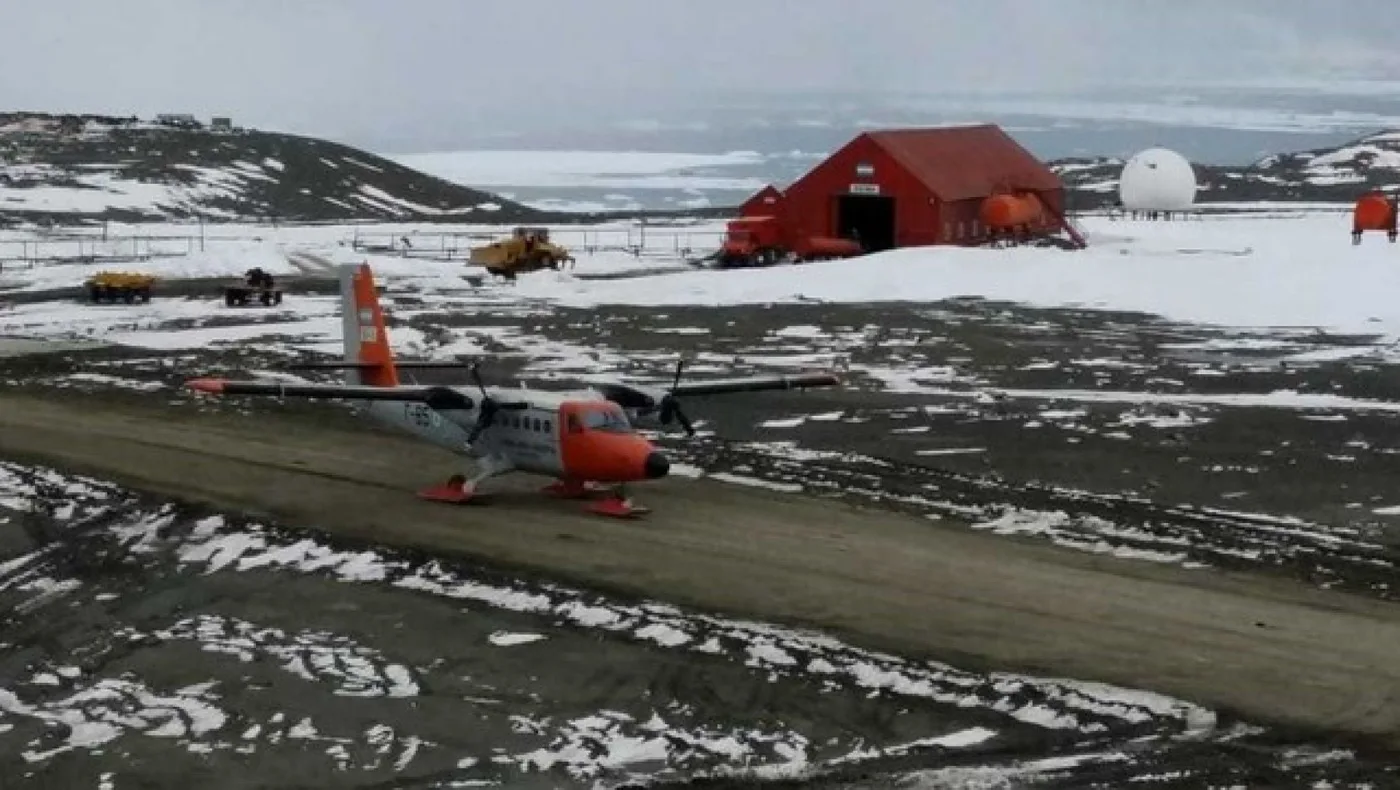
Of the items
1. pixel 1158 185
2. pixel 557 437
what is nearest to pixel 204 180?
pixel 1158 185

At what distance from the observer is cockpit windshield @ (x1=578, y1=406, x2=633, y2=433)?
97.6ft

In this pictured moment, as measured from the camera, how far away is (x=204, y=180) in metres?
124

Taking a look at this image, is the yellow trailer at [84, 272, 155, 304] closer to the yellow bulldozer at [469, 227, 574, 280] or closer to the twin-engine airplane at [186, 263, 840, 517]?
the yellow bulldozer at [469, 227, 574, 280]

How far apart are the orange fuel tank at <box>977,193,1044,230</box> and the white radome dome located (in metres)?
15.1

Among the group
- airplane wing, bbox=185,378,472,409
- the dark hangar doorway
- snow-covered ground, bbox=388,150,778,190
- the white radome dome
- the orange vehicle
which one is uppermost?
snow-covered ground, bbox=388,150,778,190

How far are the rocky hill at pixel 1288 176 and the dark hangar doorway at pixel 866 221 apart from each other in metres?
35.8

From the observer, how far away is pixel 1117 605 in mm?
24172

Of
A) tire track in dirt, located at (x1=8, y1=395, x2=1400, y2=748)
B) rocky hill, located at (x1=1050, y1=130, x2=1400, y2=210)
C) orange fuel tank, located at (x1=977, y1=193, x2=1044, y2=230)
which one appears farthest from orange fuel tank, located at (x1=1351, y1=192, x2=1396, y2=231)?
tire track in dirt, located at (x1=8, y1=395, x2=1400, y2=748)

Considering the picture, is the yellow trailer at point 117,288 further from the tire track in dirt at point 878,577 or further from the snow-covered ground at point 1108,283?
the tire track in dirt at point 878,577

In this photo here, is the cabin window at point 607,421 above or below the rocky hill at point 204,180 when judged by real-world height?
below

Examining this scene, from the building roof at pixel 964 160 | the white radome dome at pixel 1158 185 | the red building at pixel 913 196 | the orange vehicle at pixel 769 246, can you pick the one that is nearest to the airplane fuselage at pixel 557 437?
the orange vehicle at pixel 769 246

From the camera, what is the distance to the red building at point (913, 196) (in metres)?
75.7

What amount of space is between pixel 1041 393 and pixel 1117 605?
18549 mm

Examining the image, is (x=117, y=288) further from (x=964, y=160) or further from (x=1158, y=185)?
(x=1158, y=185)
